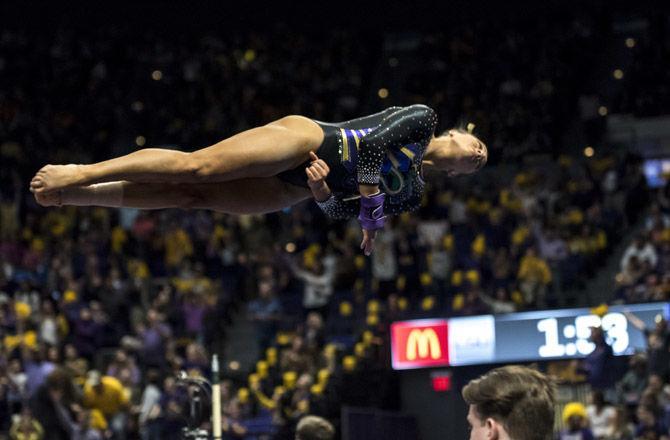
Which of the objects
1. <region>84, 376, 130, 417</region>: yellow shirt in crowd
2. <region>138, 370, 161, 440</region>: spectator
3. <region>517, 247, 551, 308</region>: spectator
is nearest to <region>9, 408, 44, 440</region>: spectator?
<region>84, 376, 130, 417</region>: yellow shirt in crowd

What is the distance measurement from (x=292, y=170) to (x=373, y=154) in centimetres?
40

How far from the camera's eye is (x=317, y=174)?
518 centimetres

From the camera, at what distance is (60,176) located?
15.5 feet

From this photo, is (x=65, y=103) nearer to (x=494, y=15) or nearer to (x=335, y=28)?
(x=335, y=28)

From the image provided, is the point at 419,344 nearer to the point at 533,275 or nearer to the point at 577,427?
the point at 577,427

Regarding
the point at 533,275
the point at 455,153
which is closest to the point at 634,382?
the point at 533,275

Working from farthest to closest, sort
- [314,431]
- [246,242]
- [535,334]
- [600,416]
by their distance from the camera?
[246,242] < [535,334] < [600,416] < [314,431]

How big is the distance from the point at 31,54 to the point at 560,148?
10177 mm

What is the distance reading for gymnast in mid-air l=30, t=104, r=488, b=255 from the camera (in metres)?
4.84

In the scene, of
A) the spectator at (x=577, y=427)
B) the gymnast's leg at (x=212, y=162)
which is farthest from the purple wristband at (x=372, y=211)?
the spectator at (x=577, y=427)

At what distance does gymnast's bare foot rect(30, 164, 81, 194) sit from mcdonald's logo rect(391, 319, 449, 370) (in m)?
5.96

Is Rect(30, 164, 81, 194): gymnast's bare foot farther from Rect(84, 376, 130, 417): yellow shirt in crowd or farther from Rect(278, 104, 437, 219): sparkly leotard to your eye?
Rect(84, 376, 130, 417): yellow shirt in crowd

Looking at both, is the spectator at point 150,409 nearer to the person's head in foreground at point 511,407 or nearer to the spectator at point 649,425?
the spectator at point 649,425

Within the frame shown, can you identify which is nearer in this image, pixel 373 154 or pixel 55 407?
pixel 373 154
